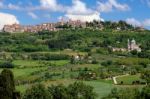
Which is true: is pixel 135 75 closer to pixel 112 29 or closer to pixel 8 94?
pixel 8 94

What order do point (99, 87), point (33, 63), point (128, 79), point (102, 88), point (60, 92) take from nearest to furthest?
point (60, 92)
point (102, 88)
point (99, 87)
point (128, 79)
point (33, 63)

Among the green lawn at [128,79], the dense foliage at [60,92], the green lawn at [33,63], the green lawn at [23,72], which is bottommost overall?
the green lawn at [33,63]

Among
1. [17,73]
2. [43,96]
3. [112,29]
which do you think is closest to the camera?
[43,96]

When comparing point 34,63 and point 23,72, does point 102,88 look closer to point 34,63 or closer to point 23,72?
point 23,72

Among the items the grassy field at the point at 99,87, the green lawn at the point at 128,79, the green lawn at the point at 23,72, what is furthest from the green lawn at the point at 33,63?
the grassy field at the point at 99,87

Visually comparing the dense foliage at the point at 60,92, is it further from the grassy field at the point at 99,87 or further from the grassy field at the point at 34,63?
the grassy field at the point at 34,63

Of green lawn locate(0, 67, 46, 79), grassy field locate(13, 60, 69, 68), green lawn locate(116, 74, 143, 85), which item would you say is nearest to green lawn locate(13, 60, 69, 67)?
grassy field locate(13, 60, 69, 68)

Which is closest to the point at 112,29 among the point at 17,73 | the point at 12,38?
the point at 12,38

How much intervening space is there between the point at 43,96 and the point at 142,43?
364ft

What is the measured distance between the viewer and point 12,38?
174125 millimetres

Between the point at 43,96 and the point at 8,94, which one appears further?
the point at 43,96

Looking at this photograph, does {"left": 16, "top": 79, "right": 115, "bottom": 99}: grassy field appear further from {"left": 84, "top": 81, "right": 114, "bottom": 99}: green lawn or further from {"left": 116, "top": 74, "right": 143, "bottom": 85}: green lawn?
{"left": 116, "top": 74, "right": 143, "bottom": 85}: green lawn

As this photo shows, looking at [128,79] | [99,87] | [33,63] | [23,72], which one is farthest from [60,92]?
[33,63]

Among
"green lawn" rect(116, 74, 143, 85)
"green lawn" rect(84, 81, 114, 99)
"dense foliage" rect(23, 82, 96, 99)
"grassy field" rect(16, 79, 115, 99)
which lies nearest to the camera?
"dense foliage" rect(23, 82, 96, 99)
